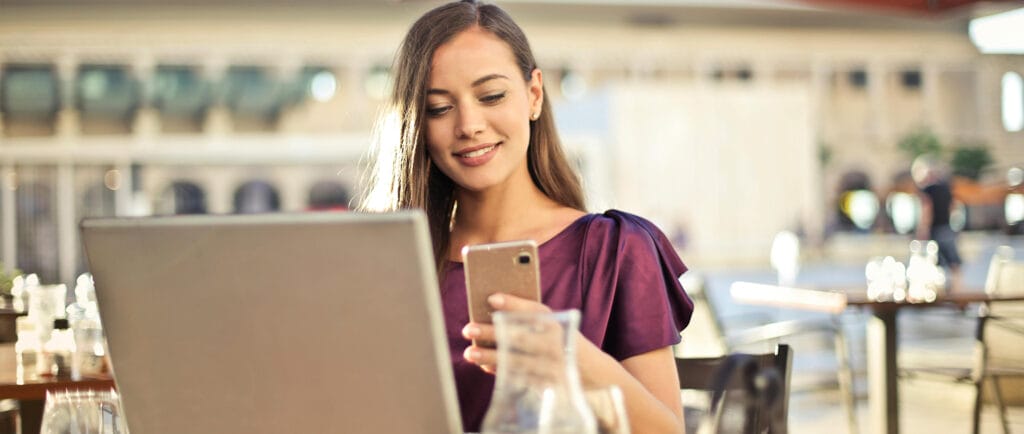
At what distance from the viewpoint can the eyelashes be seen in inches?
61.4

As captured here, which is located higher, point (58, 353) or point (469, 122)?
point (469, 122)

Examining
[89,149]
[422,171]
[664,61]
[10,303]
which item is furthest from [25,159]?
[422,171]

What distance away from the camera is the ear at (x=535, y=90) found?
1.74 meters

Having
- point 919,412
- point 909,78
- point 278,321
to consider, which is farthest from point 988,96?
point 278,321

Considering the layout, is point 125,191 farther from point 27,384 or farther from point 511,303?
point 511,303

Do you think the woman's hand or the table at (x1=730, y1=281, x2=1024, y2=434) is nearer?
the woman's hand

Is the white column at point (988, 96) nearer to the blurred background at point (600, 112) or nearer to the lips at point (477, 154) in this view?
the blurred background at point (600, 112)

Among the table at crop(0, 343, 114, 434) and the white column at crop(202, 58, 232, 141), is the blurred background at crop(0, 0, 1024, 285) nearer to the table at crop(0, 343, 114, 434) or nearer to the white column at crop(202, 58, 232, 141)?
the white column at crop(202, 58, 232, 141)

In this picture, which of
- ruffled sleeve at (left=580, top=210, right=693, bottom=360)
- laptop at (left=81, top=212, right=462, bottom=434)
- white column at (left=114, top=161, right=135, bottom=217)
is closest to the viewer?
laptop at (left=81, top=212, right=462, bottom=434)

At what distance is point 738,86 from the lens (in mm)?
35562

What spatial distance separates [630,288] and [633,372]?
0.12 m

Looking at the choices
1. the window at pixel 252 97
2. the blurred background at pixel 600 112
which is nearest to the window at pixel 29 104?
the blurred background at pixel 600 112

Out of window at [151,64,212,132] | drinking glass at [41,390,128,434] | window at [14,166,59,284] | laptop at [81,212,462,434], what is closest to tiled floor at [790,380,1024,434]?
drinking glass at [41,390,128,434]

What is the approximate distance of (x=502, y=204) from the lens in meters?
1.75
